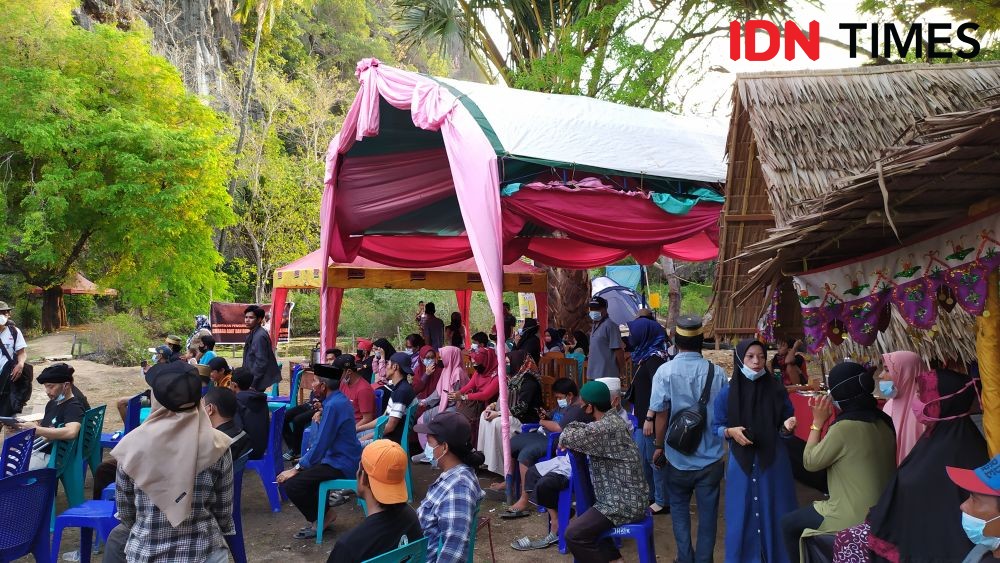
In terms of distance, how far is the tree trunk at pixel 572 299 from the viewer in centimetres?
1322

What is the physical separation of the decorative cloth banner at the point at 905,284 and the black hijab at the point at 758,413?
633 millimetres

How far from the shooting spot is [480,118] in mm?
7195

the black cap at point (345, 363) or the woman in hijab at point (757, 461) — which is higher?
the black cap at point (345, 363)

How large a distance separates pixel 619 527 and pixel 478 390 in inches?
132

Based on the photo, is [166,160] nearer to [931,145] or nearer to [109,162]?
[109,162]

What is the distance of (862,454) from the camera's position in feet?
12.3

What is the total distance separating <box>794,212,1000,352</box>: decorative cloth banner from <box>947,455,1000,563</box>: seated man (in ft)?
4.24

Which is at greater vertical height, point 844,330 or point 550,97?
point 550,97

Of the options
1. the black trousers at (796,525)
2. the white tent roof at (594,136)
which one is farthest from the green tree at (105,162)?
the black trousers at (796,525)

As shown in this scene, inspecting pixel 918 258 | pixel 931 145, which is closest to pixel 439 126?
pixel 918 258

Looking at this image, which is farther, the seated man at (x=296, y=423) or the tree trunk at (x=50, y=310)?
the tree trunk at (x=50, y=310)

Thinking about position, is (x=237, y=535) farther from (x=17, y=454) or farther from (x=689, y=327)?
(x=689, y=327)

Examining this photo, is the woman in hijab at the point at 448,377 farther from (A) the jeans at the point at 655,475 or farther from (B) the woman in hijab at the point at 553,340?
(B) the woman in hijab at the point at 553,340

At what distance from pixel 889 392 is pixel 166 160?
17203 millimetres
